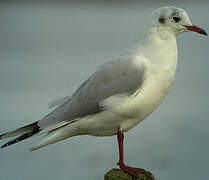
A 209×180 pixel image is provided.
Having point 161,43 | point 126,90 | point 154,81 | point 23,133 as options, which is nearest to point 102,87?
point 126,90

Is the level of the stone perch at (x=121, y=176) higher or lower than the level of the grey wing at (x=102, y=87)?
lower

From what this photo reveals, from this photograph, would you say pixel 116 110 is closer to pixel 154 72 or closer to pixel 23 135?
pixel 154 72

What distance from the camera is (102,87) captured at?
6.36ft

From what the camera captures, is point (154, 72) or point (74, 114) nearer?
point (154, 72)

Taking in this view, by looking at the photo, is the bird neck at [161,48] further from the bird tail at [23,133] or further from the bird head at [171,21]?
the bird tail at [23,133]

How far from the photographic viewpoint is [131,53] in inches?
75.6

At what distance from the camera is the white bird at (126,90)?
1842 millimetres

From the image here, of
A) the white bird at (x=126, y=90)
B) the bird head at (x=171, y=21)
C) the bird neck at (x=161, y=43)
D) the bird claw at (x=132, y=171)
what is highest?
the bird head at (x=171, y=21)

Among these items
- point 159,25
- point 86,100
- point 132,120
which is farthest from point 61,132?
point 159,25

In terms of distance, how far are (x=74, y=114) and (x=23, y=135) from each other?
299 mm

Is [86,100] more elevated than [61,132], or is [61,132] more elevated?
[86,100]

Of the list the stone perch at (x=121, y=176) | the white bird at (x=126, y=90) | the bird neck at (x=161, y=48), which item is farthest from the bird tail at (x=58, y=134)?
the bird neck at (x=161, y=48)

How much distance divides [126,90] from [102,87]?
14 cm

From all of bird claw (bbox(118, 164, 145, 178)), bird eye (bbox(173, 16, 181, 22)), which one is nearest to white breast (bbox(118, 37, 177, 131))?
bird eye (bbox(173, 16, 181, 22))
